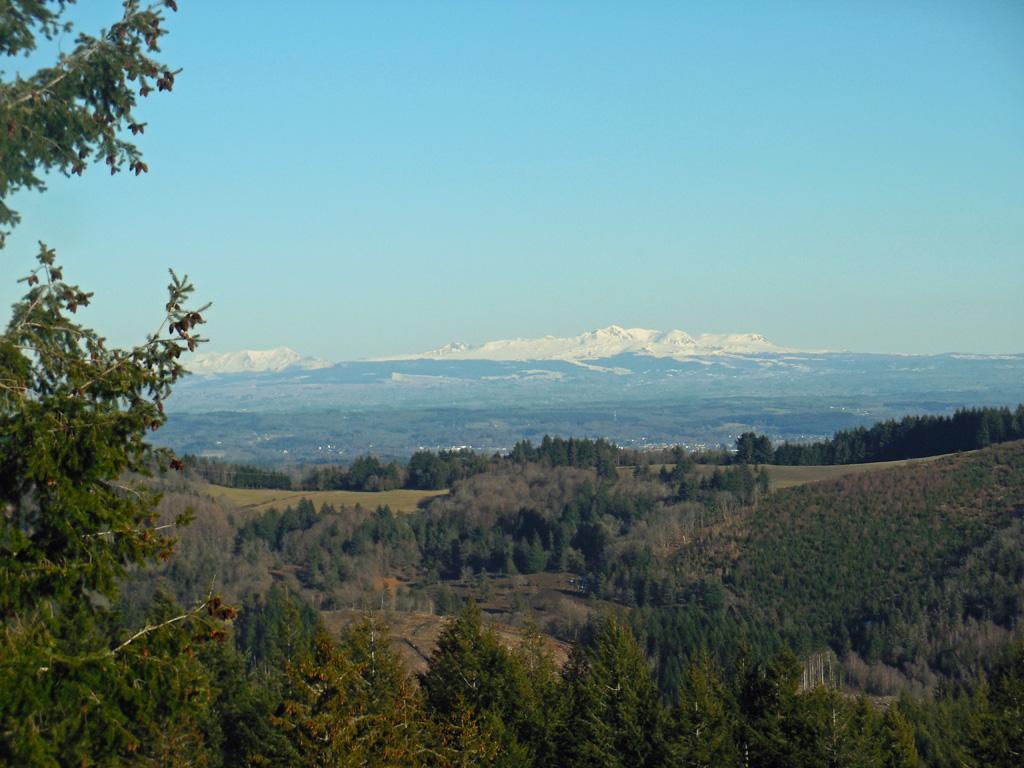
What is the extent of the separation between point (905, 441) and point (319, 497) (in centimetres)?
7040

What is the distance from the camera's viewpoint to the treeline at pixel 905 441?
131500mm

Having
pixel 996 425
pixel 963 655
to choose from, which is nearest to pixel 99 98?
pixel 963 655

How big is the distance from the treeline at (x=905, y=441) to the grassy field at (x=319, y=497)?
41.1 m

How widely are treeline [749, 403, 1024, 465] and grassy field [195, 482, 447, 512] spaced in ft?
135

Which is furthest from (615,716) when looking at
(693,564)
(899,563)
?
(693,564)

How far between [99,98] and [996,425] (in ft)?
434

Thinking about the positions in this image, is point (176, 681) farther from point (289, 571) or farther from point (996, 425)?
point (996, 425)

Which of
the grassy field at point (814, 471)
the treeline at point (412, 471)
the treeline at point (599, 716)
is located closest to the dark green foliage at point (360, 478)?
the treeline at point (412, 471)

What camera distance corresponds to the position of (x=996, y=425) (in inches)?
5177

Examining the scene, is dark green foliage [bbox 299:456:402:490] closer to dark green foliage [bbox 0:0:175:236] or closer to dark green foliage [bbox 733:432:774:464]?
dark green foliage [bbox 733:432:774:464]

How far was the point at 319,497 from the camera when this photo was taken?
14688cm

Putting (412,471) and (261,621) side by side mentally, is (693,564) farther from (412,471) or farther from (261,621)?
(412,471)

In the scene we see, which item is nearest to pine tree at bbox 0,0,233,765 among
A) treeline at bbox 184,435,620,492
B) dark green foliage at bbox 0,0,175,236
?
dark green foliage at bbox 0,0,175,236

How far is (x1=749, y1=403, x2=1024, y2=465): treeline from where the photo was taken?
5177 inches
